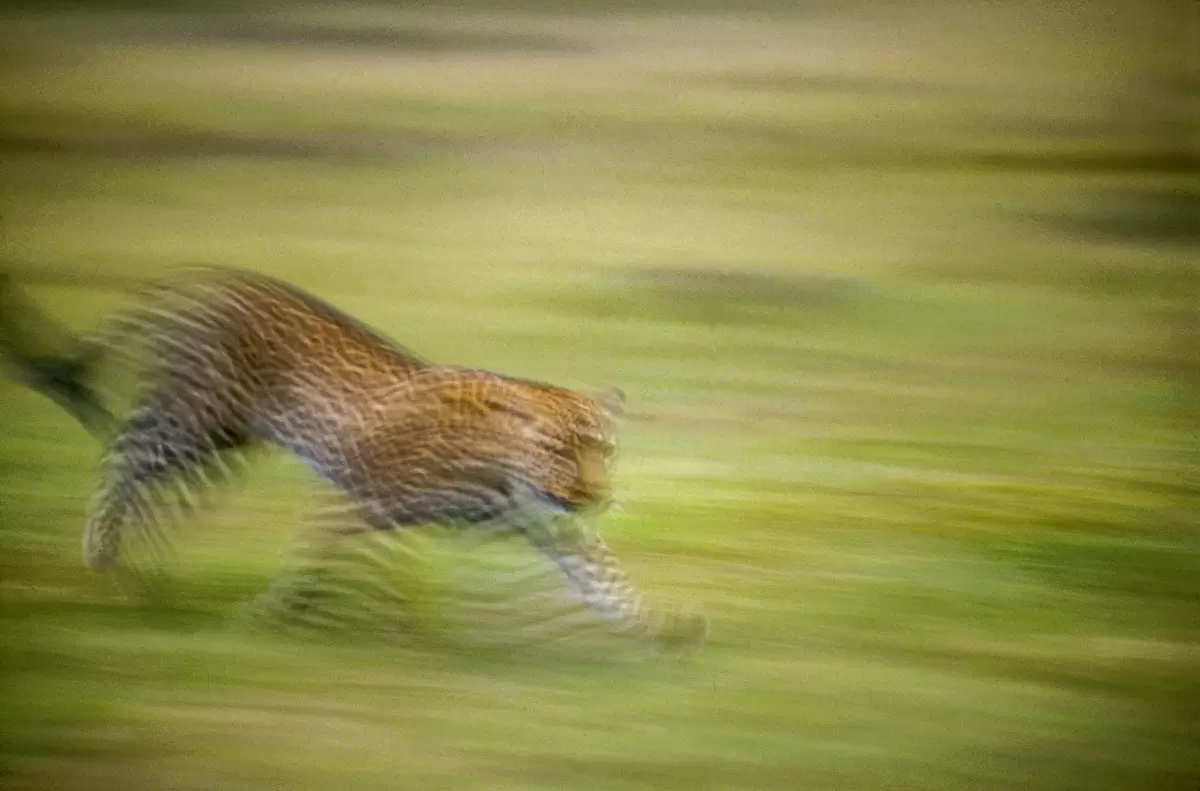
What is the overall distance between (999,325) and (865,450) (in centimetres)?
21

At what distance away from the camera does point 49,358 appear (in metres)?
1.48

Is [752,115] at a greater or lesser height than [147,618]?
greater

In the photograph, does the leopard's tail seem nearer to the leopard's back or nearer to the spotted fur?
the spotted fur

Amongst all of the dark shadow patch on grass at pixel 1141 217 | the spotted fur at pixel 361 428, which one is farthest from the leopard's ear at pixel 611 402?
the dark shadow patch on grass at pixel 1141 217

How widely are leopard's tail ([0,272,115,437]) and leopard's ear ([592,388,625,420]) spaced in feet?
1.83

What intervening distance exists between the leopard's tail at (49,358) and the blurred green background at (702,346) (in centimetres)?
3

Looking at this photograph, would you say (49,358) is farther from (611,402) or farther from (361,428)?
(611,402)

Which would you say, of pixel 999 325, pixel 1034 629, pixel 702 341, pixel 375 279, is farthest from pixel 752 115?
pixel 1034 629

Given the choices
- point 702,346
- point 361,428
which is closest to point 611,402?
point 702,346

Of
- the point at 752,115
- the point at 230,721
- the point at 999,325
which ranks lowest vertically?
the point at 230,721

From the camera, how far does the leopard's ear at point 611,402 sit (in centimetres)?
144

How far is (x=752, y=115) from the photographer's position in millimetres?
1479

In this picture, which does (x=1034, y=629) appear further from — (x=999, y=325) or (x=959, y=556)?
(x=999, y=325)

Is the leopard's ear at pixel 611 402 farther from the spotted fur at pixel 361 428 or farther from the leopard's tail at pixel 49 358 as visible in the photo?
the leopard's tail at pixel 49 358
